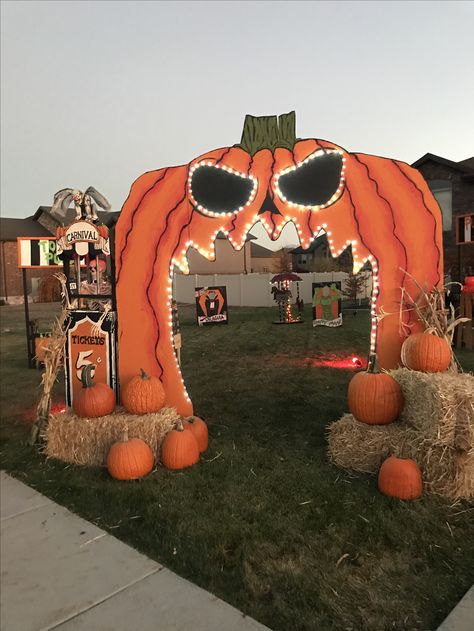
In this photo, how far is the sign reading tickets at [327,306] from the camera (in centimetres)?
1608

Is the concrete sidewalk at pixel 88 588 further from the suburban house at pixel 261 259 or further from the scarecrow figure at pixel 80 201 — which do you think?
the suburban house at pixel 261 259

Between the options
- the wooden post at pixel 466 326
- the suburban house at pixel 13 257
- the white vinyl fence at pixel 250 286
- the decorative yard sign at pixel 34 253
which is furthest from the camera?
the suburban house at pixel 13 257

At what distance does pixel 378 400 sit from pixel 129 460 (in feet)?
8.20

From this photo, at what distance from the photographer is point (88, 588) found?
115 inches

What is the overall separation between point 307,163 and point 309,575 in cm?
400

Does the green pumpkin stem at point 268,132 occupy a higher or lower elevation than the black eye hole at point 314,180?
higher

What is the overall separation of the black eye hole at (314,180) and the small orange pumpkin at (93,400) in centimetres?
301

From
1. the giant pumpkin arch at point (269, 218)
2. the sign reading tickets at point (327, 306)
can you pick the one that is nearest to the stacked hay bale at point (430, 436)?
the giant pumpkin arch at point (269, 218)

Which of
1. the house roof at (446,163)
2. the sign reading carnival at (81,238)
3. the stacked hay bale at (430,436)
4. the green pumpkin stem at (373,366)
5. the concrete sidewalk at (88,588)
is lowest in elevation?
the concrete sidewalk at (88,588)

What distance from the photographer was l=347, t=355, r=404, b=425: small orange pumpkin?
14.3ft

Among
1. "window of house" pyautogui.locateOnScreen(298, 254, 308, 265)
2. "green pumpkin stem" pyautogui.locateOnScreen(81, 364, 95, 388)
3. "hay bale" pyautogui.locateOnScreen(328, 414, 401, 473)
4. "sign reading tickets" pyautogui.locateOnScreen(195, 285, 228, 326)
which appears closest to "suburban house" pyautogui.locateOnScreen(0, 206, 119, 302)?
"sign reading tickets" pyautogui.locateOnScreen(195, 285, 228, 326)

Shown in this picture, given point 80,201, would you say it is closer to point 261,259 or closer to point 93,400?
point 93,400

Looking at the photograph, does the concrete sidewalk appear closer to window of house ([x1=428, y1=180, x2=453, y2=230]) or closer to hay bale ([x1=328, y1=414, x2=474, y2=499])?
hay bale ([x1=328, y1=414, x2=474, y2=499])

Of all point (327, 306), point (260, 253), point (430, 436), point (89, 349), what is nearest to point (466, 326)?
point (327, 306)
